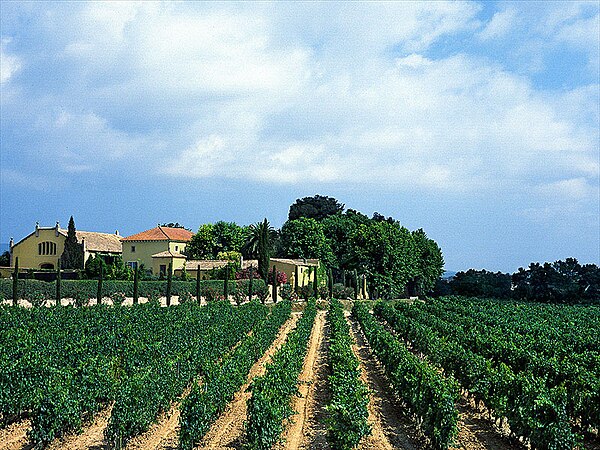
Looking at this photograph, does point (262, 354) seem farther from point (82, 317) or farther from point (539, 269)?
point (539, 269)

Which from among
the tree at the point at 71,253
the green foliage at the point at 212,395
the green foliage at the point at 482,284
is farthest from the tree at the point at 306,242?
the green foliage at the point at 212,395

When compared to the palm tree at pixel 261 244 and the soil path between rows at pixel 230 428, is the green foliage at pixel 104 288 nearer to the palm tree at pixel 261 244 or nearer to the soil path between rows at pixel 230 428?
the palm tree at pixel 261 244

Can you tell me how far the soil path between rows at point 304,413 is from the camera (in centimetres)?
1161

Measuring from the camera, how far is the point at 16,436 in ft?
39.1

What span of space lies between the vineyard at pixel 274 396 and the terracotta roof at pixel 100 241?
45.8 meters

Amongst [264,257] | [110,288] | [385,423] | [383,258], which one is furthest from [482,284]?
[385,423]

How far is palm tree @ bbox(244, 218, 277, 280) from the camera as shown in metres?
58.1

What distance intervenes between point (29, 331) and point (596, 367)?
1745cm

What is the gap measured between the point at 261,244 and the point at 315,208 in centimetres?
3259

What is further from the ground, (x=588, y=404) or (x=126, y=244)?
(x=126, y=244)

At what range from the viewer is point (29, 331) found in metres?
19.7

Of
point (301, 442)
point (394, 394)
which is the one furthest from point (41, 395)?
point (394, 394)

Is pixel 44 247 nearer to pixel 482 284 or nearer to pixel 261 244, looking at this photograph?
pixel 261 244

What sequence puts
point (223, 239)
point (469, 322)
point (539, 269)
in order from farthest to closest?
1. point (223, 239)
2. point (539, 269)
3. point (469, 322)
